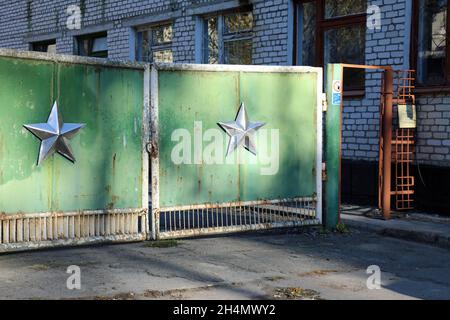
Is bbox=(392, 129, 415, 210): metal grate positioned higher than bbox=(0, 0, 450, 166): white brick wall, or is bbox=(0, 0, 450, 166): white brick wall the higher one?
bbox=(0, 0, 450, 166): white brick wall

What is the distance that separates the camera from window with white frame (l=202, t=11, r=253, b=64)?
11.9 m

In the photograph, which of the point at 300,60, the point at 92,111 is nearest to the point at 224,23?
the point at 300,60

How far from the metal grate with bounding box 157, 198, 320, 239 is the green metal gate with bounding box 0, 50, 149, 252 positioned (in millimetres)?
692

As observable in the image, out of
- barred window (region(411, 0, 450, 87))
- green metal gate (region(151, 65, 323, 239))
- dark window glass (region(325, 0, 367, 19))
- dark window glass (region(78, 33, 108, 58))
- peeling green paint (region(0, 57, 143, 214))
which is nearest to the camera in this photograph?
peeling green paint (region(0, 57, 143, 214))

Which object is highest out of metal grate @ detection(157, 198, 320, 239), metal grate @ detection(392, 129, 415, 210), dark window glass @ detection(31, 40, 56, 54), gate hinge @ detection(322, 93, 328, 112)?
dark window glass @ detection(31, 40, 56, 54)

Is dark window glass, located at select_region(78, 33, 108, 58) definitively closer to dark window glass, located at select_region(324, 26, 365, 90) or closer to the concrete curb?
dark window glass, located at select_region(324, 26, 365, 90)

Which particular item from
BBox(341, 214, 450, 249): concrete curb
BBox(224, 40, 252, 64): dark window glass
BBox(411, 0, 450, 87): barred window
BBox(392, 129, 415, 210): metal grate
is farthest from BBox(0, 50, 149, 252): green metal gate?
BBox(224, 40, 252, 64): dark window glass

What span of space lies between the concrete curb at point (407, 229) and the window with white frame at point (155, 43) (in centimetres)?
674

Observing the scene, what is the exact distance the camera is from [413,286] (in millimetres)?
5141

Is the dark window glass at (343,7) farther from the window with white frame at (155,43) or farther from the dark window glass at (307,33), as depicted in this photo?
the window with white frame at (155,43)

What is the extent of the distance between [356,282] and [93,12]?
12.1 metres

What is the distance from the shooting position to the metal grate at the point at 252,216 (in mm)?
7113

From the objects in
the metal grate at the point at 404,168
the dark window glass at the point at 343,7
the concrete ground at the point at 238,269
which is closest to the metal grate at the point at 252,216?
the concrete ground at the point at 238,269

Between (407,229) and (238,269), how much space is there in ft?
8.75
